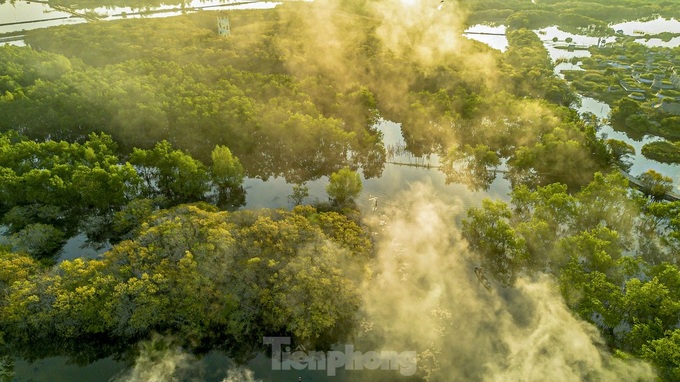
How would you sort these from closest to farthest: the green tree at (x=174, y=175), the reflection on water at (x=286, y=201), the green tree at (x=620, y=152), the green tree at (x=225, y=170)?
the reflection on water at (x=286, y=201) < the green tree at (x=174, y=175) < the green tree at (x=225, y=170) < the green tree at (x=620, y=152)

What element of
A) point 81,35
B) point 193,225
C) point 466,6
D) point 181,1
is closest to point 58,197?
point 193,225

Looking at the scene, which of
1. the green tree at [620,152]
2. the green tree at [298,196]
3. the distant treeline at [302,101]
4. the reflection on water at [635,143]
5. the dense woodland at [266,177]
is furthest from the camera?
the distant treeline at [302,101]

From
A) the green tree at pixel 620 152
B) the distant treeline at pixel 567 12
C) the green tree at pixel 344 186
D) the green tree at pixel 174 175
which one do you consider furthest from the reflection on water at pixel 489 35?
the green tree at pixel 174 175

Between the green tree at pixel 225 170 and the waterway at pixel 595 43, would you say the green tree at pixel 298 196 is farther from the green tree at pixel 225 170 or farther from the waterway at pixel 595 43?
the waterway at pixel 595 43

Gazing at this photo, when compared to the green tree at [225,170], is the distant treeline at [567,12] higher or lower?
higher

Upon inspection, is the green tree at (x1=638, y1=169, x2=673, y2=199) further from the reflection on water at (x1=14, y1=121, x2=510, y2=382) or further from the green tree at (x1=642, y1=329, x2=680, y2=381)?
the green tree at (x1=642, y1=329, x2=680, y2=381)

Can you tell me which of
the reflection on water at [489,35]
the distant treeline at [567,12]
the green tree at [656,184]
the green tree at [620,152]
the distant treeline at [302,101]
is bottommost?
the green tree at [656,184]

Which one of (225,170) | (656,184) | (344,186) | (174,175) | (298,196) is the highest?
(225,170)

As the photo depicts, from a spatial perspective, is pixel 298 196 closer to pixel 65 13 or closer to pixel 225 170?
pixel 225 170

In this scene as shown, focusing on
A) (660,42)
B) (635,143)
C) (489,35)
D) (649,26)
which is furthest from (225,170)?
(649,26)
